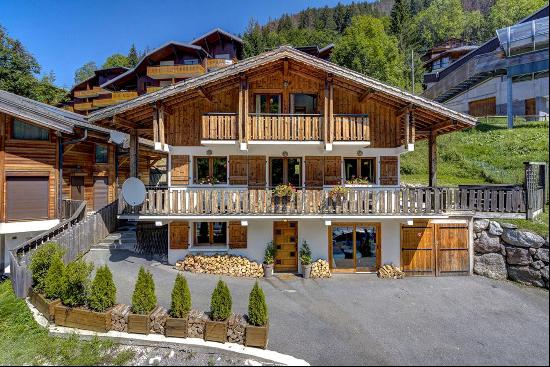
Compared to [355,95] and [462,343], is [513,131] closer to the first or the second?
[462,343]

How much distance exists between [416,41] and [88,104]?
53600 millimetres

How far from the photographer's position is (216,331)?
21.2ft

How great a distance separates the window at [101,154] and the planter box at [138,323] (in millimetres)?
13337

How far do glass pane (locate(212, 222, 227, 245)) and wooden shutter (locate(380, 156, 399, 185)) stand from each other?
6.93 metres

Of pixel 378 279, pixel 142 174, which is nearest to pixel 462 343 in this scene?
pixel 378 279

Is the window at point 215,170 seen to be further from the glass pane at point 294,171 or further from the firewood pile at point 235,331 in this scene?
the firewood pile at point 235,331

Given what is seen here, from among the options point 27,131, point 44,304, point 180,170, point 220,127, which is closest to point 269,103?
point 220,127

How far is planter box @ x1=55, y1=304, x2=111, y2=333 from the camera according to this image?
6855 millimetres

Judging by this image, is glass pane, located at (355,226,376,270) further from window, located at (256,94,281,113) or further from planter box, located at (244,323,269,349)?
planter box, located at (244,323,269,349)

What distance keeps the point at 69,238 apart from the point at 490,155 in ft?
46.4

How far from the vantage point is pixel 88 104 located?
42750 mm

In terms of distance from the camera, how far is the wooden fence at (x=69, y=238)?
8.72 m

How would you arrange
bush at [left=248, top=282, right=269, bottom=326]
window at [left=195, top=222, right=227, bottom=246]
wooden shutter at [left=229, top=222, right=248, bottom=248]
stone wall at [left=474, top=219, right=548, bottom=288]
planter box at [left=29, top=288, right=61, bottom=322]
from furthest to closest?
window at [left=195, top=222, right=227, bottom=246]
wooden shutter at [left=229, top=222, right=248, bottom=248]
stone wall at [left=474, top=219, right=548, bottom=288]
planter box at [left=29, top=288, right=61, bottom=322]
bush at [left=248, top=282, right=269, bottom=326]

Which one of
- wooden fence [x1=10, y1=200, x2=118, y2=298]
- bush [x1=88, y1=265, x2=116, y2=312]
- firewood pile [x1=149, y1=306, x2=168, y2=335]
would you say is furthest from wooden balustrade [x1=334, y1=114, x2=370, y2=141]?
wooden fence [x1=10, y1=200, x2=118, y2=298]
